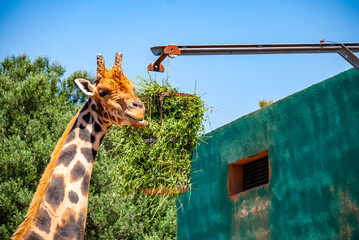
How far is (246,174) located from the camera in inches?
459

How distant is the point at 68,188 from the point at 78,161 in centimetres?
37

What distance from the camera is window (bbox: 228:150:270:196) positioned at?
36.8ft

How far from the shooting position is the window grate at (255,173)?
1111 centimetres

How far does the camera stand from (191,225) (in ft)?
41.5

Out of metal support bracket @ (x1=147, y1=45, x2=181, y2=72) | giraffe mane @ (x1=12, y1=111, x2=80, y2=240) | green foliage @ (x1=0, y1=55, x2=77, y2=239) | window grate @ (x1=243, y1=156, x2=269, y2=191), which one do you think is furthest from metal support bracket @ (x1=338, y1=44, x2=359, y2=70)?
green foliage @ (x1=0, y1=55, x2=77, y2=239)

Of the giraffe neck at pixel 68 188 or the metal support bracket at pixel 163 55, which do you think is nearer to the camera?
the giraffe neck at pixel 68 188

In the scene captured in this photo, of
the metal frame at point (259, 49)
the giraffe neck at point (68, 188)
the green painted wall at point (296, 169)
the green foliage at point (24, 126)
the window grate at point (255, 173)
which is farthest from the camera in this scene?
the green foliage at point (24, 126)

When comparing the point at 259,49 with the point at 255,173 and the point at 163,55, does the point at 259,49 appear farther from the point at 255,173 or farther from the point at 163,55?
the point at 255,173

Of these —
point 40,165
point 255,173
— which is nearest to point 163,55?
point 255,173

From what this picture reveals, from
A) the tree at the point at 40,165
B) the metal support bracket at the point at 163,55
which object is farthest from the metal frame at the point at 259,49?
the tree at the point at 40,165

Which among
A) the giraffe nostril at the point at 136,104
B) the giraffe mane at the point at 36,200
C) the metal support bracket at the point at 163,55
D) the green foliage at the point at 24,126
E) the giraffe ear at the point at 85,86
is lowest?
the giraffe mane at the point at 36,200

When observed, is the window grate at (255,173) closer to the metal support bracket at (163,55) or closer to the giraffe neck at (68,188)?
the metal support bracket at (163,55)

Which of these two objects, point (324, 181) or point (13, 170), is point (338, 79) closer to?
point (324, 181)

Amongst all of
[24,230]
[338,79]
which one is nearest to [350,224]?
[338,79]
